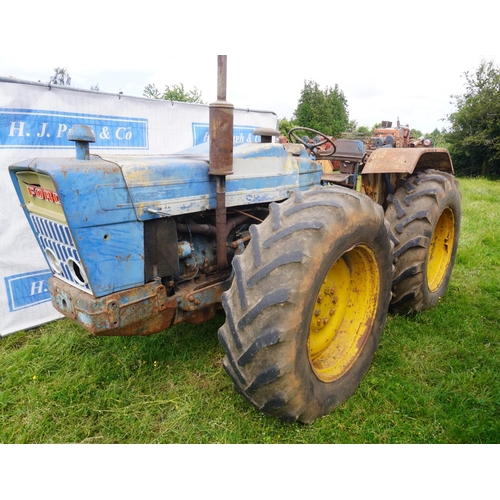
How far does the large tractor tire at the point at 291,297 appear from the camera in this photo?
74.8 inches

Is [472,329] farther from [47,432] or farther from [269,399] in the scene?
[47,432]

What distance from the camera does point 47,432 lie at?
233 centimetres

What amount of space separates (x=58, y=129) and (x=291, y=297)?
10.4 feet

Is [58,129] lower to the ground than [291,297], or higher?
higher

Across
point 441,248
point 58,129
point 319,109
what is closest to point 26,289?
point 58,129

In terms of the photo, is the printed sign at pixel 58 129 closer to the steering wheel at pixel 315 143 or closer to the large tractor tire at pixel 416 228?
the steering wheel at pixel 315 143

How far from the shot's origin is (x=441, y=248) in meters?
4.10

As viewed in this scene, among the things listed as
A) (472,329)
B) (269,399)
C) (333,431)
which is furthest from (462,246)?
(269,399)

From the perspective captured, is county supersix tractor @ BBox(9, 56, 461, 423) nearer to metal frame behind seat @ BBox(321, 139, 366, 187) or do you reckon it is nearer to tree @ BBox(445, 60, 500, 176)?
metal frame behind seat @ BBox(321, 139, 366, 187)

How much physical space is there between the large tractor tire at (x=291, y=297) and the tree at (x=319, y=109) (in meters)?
25.2

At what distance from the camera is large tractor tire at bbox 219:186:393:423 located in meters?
1.90

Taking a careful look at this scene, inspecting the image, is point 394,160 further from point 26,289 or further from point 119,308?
point 26,289

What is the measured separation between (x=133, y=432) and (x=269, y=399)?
34.2 inches

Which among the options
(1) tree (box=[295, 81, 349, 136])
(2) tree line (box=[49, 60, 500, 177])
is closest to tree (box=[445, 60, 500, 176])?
(2) tree line (box=[49, 60, 500, 177])
